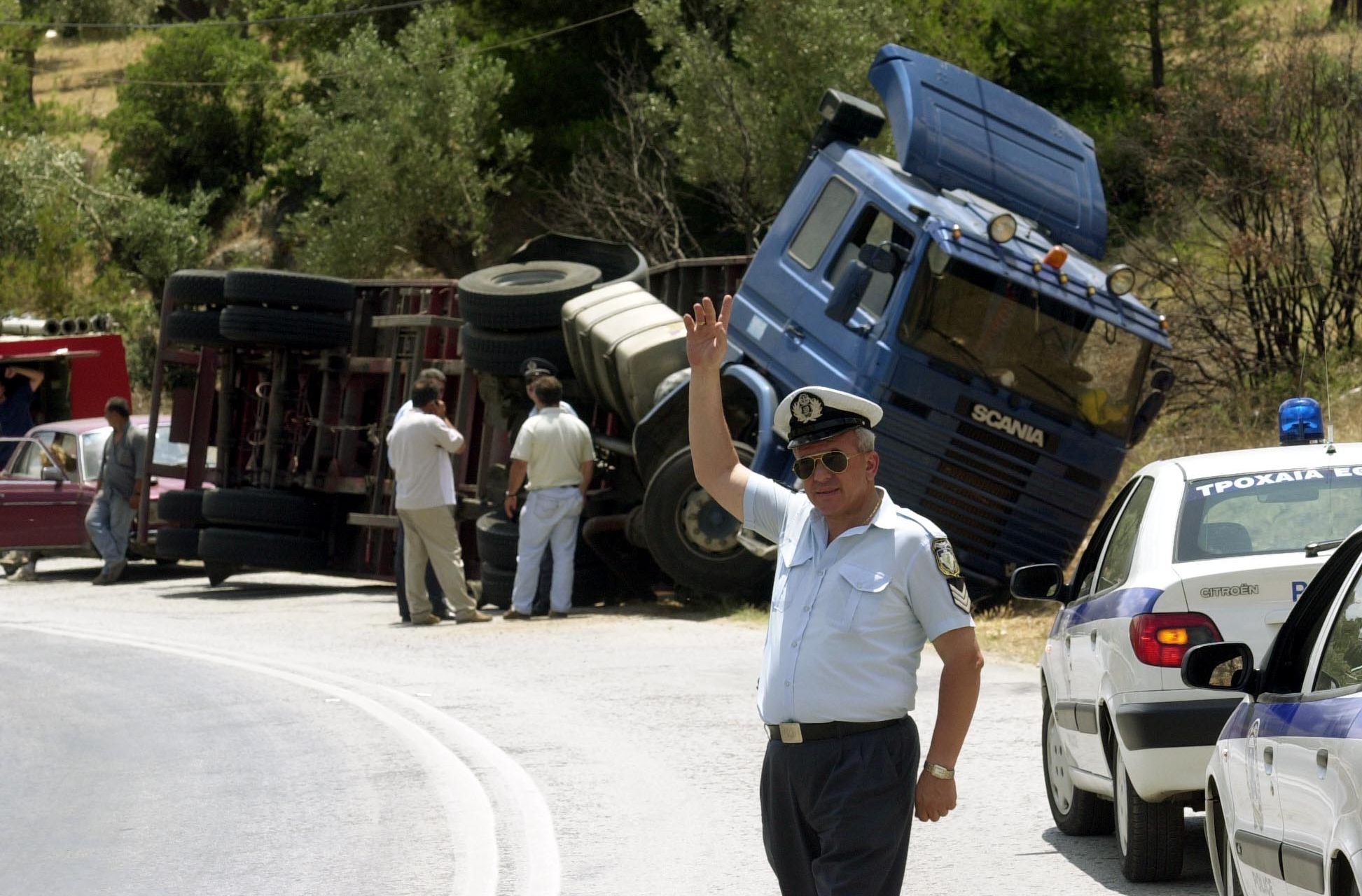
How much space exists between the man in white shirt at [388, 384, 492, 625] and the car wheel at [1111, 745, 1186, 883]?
9.04 meters

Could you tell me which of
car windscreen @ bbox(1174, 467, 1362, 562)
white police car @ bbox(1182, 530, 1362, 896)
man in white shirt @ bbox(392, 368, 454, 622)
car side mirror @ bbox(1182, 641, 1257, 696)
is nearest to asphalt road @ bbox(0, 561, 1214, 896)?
man in white shirt @ bbox(392, 368, 454, 622)

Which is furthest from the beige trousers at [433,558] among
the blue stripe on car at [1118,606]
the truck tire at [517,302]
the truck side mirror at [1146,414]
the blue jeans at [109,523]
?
the blue stripe on car at [1118,606]

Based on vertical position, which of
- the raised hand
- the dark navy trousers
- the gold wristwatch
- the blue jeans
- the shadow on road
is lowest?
the blue jeans

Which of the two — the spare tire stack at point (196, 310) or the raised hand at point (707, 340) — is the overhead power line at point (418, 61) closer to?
the spare tire stack at point (196, 310)

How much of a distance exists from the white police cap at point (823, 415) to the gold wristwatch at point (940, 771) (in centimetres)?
74

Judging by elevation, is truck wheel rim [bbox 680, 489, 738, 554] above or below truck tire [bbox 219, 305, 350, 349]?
below

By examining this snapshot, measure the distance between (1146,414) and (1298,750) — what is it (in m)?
9.92

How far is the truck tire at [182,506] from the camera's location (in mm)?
18703

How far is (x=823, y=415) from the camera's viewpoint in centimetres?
425

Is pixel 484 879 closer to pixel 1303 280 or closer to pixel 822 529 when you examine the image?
pixel 822 529

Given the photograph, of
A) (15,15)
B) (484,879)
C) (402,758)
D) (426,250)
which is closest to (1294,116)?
(402,758)

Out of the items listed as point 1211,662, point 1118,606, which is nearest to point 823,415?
point 1211,662

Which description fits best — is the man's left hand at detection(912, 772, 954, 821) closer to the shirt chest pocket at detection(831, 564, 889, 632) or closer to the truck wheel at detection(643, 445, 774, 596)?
the shirt chest pocket at detection(831, 564, 889, 632)

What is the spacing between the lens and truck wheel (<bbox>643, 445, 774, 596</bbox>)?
14.7m
